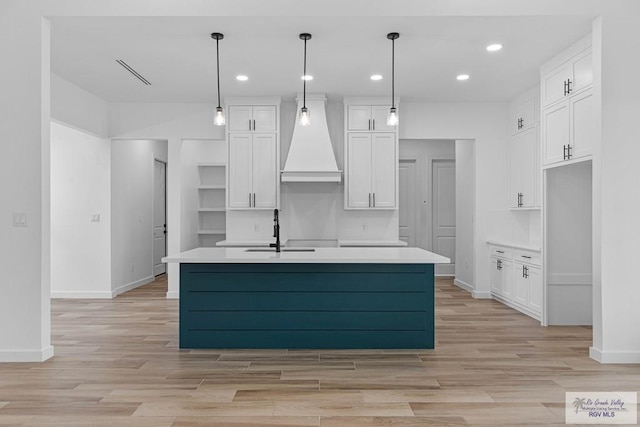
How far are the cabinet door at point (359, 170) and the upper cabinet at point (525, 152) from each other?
192 centimetres

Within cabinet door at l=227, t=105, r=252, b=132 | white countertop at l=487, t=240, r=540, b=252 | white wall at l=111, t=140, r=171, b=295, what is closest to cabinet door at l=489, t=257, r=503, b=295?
white countertop at l=487, t=240, r=540, b=252

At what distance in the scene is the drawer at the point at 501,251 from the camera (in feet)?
20.3

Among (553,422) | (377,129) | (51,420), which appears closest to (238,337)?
(51,420)

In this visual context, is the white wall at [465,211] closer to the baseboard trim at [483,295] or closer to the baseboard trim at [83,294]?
the baseboard trim at [483,295]

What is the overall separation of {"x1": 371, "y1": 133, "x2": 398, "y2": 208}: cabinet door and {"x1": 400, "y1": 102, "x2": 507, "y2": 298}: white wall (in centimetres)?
37

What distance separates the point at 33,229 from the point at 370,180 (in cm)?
405

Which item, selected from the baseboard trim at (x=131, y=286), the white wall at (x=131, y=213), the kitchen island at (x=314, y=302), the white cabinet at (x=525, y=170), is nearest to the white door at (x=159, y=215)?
the white wall at (x=131, y=213)

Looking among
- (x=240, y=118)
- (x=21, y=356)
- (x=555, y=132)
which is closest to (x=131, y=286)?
(x=240, y=118)

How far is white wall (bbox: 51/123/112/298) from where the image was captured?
273 inches

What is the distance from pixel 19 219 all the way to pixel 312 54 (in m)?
2.96

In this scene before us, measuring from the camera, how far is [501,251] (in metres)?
6.43

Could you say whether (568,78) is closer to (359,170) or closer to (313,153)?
(359,170)

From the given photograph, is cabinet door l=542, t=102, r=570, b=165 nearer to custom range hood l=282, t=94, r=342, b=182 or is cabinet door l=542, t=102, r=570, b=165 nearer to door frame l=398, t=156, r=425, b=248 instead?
custom range hood l=282, t=94, r=342, b=182

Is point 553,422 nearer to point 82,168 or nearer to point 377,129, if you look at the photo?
point 377,129
